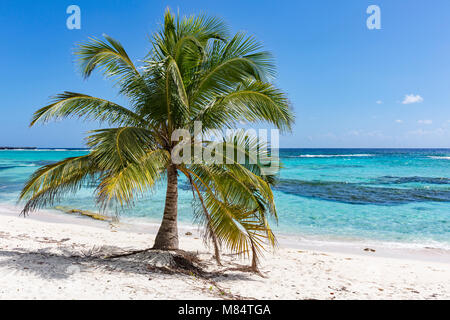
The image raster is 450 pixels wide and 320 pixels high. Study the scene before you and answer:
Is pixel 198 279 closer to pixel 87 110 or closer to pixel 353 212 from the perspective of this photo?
pixel 87 110

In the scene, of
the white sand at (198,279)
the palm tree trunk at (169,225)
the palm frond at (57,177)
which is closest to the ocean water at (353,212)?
the palm tree trunk at (169,225)

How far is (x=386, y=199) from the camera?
17.5 meters

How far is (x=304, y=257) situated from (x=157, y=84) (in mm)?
5077

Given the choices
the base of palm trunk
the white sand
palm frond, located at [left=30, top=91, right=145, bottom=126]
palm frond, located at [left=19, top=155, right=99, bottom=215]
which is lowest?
the white sand

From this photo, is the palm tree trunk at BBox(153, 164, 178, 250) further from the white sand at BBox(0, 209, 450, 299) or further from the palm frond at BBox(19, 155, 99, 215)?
the palm frond at BBox(19, 155, 99, 215)

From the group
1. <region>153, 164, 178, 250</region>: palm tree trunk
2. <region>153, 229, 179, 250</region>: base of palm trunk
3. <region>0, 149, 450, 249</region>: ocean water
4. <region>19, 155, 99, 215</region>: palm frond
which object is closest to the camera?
<region>19, 155, 99, 215</region>: palm frond

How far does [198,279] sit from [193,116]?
299cm

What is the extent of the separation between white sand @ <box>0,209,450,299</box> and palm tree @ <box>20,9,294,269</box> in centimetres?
78

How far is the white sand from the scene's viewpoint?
4.09 metres

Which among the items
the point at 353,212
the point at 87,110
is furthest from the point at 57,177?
the point at 353,212

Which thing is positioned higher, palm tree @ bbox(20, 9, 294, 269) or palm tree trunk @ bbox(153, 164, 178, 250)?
palm tree @ bbox(20, 9, 294, 269)

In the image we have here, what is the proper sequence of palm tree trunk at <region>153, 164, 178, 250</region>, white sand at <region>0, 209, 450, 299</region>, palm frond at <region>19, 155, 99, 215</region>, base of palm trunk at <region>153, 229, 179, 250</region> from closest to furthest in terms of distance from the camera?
white sand at <region>0, 209, 450, 299</region>, palm frond at <region>19, 155, 99, 215</region>, palm tree trunk at <region>153, 164, 178, 250</region>, base of palm trunk at <region>153, 229, 179, 250</region>

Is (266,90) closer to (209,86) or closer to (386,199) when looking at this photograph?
(209,86)

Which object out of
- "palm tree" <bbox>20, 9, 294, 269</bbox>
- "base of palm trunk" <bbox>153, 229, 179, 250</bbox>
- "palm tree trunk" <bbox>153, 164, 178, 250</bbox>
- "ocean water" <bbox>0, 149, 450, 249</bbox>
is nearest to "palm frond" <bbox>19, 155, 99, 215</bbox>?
"palm tree" <bbox>20, 9, 294, 269</bbox>
